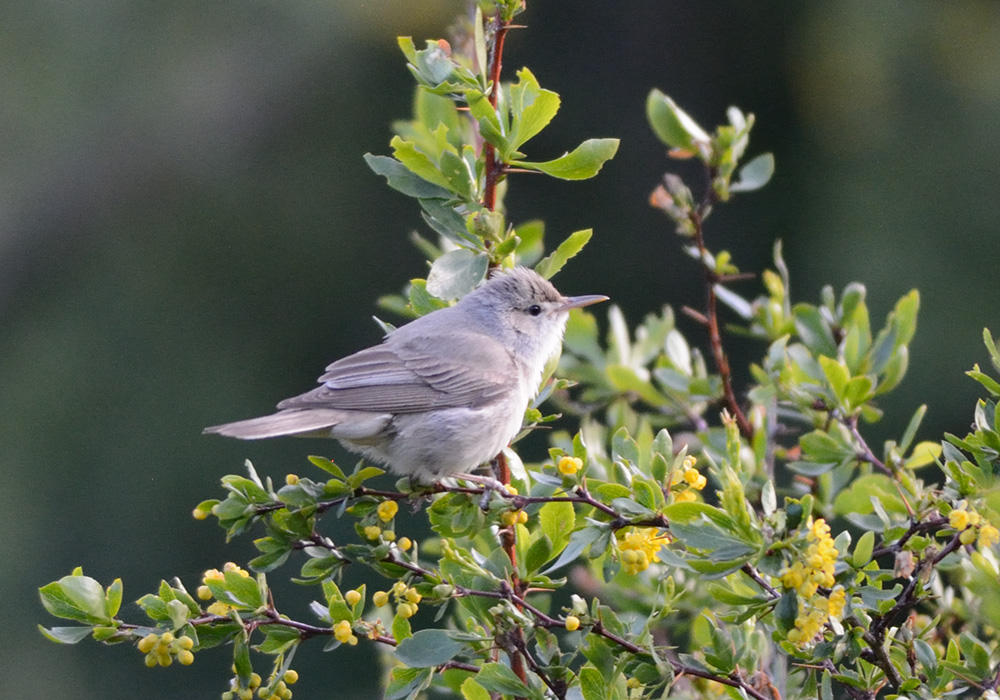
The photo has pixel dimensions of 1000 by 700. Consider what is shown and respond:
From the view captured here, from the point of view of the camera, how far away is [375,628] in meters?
1.84

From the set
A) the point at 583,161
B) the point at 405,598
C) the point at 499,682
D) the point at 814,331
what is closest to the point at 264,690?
the point at 405,598

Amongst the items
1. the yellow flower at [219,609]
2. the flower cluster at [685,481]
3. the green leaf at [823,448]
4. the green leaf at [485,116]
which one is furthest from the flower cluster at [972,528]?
the yellow flower at [219,609]

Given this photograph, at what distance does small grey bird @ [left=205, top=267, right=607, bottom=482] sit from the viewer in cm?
258

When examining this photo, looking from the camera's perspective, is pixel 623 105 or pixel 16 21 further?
pixel 623 105

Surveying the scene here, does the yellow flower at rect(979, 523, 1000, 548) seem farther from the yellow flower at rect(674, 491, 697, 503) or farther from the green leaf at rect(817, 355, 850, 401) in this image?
the green leaf at rect(817, 355, 850, 401)

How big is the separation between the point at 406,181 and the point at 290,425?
751 mm

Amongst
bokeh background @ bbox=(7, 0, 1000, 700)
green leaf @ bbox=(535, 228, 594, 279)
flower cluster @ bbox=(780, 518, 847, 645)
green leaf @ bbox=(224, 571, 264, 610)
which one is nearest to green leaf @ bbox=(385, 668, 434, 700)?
green leaf @ bbox=(224, 571, 264, 610)

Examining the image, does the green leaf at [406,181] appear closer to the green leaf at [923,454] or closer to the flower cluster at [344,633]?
the flower cluster at [344,633]

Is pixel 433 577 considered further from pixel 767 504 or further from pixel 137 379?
pixel 137 379

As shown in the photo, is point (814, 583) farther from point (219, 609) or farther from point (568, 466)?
point (219, 609)

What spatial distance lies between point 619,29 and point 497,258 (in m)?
5.36

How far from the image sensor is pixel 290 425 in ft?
8.34

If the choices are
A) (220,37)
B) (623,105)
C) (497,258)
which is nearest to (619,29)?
(623,105)

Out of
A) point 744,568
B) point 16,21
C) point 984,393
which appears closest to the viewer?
point 744,568
